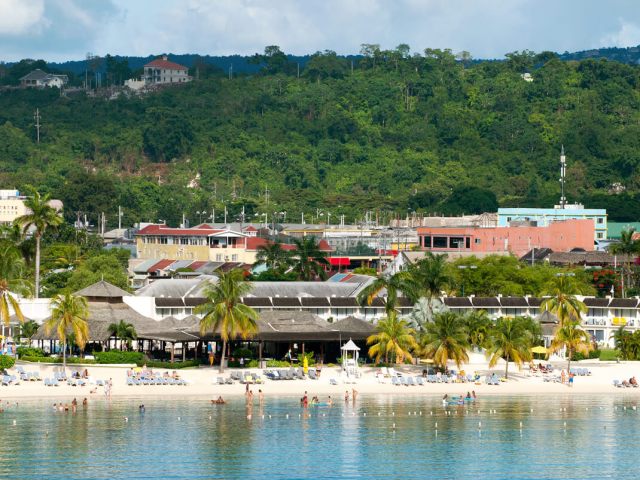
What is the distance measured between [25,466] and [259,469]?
1040 cm

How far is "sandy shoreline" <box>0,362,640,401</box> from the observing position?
83938mm

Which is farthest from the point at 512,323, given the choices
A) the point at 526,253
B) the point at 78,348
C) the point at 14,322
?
the point at 526,253

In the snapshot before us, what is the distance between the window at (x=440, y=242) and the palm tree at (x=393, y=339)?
277ft

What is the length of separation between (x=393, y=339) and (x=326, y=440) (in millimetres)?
19298

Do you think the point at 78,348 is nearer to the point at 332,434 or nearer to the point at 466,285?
the point at 332,434

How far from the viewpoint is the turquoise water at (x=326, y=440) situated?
64812 millimetres

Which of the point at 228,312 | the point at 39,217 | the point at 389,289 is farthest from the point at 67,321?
the point at 39,217

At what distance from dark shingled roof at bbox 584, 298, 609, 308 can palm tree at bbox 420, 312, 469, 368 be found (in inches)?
879

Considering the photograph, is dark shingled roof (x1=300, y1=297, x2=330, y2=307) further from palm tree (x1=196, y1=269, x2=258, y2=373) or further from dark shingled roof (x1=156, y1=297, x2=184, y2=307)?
palm tree (x1=196, y1=269, x2=258, y2=373)

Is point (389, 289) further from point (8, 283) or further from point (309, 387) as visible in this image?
point (8, 283)

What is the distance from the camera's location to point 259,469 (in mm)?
64750

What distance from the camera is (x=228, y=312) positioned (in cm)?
8738

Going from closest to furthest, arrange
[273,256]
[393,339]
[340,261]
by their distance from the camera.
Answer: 1. [393,339]
2. [273,256]
3. [340,261]

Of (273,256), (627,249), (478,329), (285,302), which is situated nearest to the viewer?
(478,329)
